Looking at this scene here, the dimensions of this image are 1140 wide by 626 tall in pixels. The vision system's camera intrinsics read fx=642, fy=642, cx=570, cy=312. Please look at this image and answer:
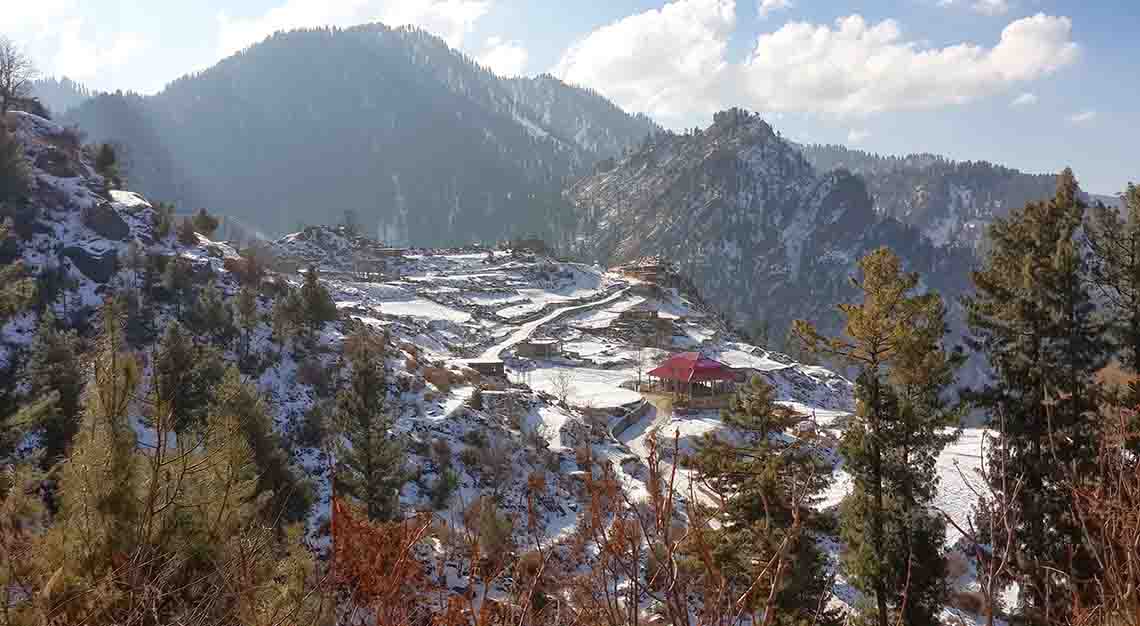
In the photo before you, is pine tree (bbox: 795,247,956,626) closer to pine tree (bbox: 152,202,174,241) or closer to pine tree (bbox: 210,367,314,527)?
pine tree (bbox: 210,367,314,527)

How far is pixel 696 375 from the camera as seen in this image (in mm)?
50281

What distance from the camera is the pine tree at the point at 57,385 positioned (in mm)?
14828

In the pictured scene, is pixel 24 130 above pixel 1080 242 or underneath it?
above

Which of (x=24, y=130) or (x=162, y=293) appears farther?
(x=24, y=130)

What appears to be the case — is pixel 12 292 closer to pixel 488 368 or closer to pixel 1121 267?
pixel 1121 267

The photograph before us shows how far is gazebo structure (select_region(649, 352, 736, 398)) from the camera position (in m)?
50.3

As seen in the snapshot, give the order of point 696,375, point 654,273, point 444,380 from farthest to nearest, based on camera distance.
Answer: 1. point 654,273
2. point 696,375
3. point 444,380

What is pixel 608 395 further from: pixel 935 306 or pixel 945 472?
pixel 935 306

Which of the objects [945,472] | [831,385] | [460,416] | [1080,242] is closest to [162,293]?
[460,416]

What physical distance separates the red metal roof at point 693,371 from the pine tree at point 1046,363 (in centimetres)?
3585

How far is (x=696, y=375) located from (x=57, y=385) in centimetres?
4122

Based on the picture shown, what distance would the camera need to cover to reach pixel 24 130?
38.2 metres

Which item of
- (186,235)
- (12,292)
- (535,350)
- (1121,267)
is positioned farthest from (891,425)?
(535,350)

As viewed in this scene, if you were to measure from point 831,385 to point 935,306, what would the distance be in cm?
5624
